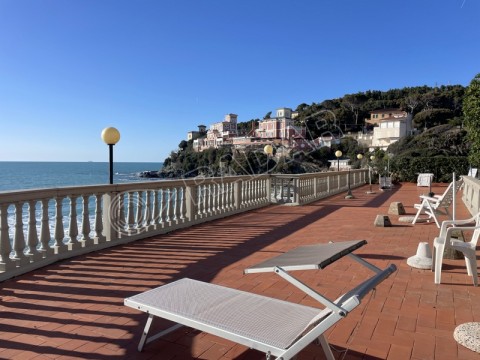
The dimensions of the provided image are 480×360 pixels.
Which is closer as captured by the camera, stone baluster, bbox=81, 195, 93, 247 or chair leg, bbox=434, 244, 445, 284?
chair leg, bbox=434, 244, 445, 284

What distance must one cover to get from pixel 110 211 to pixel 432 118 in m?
79.9

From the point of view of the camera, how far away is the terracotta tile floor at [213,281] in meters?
2.41

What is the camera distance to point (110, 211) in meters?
5.32

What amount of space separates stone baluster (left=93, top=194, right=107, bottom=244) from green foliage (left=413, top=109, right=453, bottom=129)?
7715cm

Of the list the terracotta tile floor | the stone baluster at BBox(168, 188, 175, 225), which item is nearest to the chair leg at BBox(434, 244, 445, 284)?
the terracotta tile floor

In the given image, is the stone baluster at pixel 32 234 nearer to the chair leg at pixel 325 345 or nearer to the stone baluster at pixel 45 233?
the stone baluster at pixel 45 233

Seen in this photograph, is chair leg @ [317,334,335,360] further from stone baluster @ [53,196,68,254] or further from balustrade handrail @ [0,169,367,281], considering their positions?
stone baluster @ [53,196,68,254]

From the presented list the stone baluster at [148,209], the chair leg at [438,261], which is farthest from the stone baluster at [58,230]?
the chair leg at [438,261]

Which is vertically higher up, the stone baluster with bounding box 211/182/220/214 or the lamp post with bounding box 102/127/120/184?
the lamp post with bounding box 102/127/120/184

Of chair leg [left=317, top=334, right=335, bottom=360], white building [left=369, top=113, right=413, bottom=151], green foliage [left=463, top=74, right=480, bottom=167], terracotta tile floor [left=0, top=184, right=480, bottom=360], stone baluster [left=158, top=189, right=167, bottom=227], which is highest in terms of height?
white building [left=369, top=113, right=413, bottom=151]

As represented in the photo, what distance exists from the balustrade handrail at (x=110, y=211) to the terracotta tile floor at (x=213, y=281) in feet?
0.73

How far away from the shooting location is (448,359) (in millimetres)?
2264

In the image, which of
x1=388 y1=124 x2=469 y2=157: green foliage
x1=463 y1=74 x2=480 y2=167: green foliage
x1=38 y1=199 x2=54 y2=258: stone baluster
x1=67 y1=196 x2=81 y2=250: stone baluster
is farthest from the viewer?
x1=388 y1=124 x2=469 y2=157: green foliage

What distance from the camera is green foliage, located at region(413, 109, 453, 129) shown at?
70.5m
